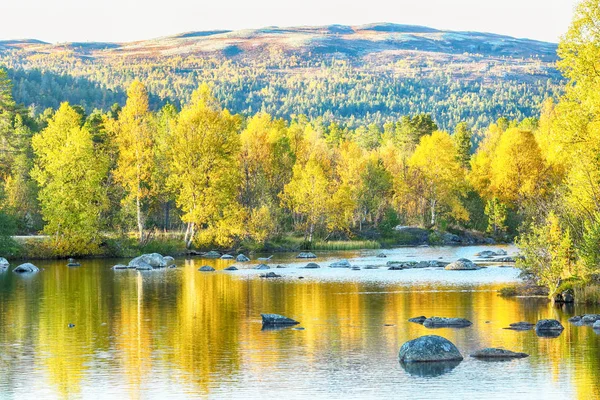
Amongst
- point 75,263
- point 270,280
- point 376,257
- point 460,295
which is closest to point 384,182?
point 376,257

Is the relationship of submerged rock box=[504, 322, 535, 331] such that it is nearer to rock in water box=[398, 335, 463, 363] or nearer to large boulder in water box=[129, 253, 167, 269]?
rock in water box=[398, 335, 463, 363]

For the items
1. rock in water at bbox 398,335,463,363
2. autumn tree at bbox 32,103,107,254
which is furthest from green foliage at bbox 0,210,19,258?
rock in water at bbox 398,335,463,363

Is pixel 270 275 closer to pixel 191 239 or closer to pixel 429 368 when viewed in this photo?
pixel 191 239

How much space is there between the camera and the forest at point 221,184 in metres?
69.8

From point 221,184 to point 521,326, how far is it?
4759 centimetres

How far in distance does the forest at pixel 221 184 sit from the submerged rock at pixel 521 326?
11.7m

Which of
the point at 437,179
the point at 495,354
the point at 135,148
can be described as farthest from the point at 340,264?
the point at 437,179

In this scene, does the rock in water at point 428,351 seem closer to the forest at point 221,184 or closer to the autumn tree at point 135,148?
the forest at point 221,184

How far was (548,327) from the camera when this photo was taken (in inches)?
1173

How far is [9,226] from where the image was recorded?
63.4 metres

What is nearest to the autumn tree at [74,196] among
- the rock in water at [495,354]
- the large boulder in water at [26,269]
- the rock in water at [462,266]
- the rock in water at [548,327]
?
the large boulder in water at [26,269]

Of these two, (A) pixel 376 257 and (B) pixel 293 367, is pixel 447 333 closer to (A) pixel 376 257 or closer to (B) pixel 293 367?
(B) pixel 293 367

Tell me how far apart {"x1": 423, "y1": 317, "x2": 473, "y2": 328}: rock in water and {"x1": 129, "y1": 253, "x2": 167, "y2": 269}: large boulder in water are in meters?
32.0

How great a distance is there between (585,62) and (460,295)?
37.7 ft
